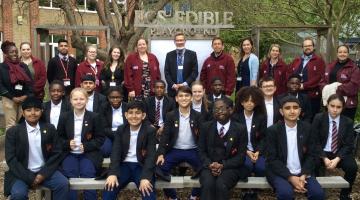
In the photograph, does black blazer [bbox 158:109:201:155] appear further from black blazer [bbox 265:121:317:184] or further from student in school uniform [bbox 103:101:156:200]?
black blazer [bbox 265:121:317:184]

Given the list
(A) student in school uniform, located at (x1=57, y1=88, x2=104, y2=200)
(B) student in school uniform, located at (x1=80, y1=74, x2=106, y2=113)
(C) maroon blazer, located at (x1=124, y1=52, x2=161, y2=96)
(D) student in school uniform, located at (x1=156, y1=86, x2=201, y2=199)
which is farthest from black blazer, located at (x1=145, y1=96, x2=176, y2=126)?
(A) student in school uniform, located at (x1=57, y1=88, x2=104, y2=200)

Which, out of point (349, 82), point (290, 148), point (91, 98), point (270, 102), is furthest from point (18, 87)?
point (349, 82)

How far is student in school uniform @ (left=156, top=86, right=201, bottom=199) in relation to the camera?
214 inches

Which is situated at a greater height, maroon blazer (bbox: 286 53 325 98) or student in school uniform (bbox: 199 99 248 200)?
maroon blazer (bbox: 286 53 325 98)

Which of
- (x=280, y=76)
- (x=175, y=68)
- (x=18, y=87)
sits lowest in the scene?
(x=18, y=87)

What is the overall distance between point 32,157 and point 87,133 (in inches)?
29.8

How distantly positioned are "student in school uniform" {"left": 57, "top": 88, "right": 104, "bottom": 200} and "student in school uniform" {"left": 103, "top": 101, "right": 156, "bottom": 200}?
51 centimetres

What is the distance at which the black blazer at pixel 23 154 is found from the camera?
4625 mm

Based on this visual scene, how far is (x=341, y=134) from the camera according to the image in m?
5.39

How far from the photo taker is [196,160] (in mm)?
5453

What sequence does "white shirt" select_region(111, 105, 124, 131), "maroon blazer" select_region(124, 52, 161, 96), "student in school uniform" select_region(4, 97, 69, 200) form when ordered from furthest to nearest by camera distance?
"maroon blazer" select_region(124, 52, 161, 96) < "white shirt" select_region(111, 105, 124, 131) < "student in school uniform" select_region(4, 97, 69, 200)

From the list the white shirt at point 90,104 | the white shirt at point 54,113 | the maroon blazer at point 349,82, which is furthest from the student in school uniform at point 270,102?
the white shirt at point 54,113

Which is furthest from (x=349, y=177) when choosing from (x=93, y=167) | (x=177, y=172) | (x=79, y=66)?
(x=79, y=66)

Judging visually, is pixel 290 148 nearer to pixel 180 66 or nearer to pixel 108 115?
pixel 108 115
